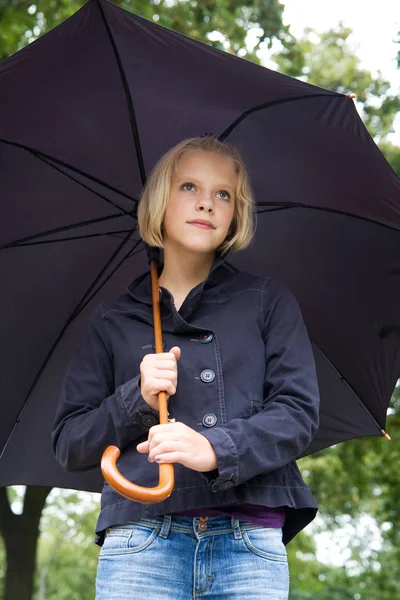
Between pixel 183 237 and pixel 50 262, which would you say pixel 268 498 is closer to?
pixel 183 237

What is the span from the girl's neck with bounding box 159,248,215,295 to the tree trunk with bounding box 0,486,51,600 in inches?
197

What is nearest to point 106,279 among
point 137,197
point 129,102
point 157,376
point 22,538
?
point 137,197

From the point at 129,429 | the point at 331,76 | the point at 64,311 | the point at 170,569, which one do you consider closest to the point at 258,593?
the point at 170,569

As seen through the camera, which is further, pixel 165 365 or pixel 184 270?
pixel 184 270

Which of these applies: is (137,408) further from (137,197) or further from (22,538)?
(22,538)

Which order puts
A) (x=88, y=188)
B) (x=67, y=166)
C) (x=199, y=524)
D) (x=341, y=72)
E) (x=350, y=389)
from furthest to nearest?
(x=341, y=72)
(x=350, y=389)
(x=88, y=188)
(x=67, y=166)
(x=199, y=524)

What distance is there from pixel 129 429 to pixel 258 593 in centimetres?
59

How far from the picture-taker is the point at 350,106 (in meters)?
3.05

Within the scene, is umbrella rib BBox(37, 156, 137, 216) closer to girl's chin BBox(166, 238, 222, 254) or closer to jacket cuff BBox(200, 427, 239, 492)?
girl's chin BBox(166, 238, 222, 254)

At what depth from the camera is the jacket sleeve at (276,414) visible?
2.42m

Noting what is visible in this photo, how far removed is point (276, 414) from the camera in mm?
2561

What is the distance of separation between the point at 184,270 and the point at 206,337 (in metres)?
0.38

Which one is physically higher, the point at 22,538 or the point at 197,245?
the point at 22,538

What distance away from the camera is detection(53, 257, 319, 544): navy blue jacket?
2.54m
